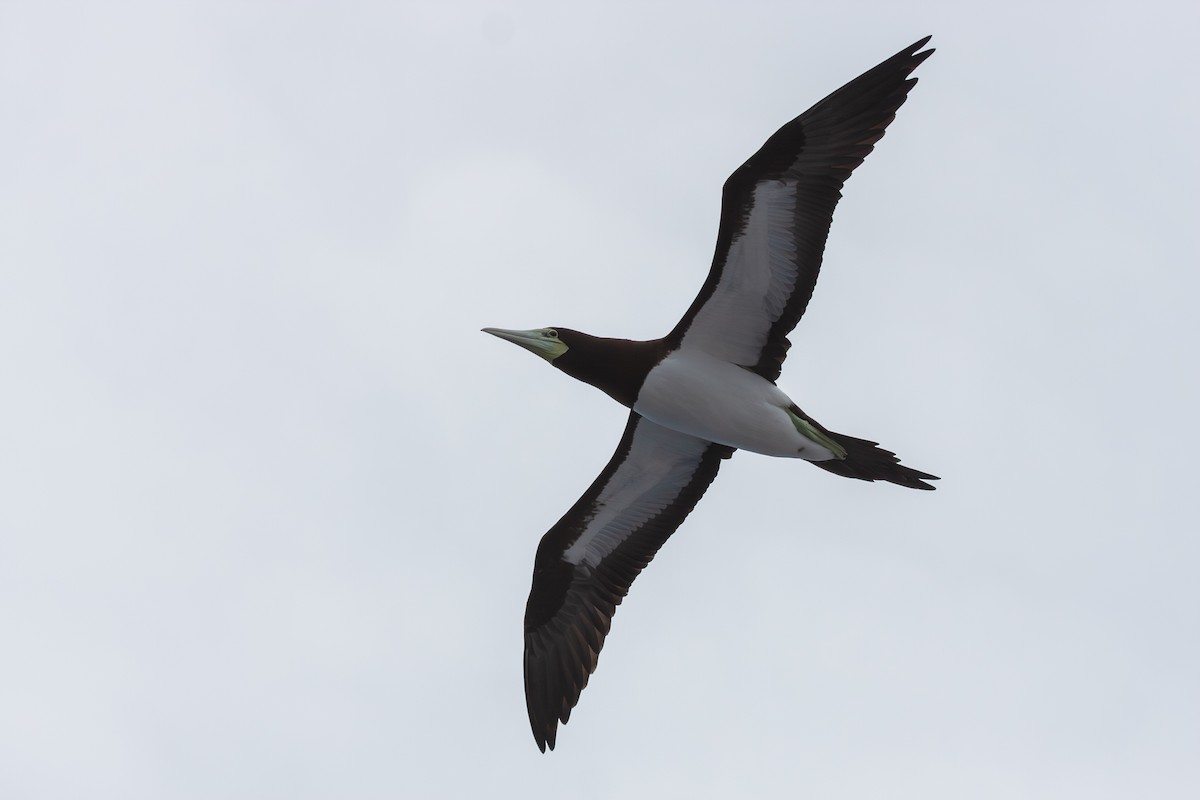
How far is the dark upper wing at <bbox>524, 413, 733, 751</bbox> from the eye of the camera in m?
16.9

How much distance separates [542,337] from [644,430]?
1.78 m

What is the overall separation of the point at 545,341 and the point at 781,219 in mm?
3041

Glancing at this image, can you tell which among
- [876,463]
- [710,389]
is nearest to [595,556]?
[710,389]

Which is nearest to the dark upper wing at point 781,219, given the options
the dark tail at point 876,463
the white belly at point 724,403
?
the white belly at point 724,403

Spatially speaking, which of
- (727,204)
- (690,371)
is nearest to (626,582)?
(690,371)

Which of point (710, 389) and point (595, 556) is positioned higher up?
point (710, 389)

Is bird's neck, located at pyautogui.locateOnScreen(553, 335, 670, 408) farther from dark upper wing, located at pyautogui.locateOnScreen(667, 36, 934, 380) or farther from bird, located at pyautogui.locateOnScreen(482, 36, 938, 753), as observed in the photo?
dark upper wing, located at pyautogui.locateOnScreen(667, 36, 934, 380)

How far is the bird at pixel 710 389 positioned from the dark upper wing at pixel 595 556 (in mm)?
17

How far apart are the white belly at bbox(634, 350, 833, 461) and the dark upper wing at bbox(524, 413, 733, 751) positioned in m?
1.36

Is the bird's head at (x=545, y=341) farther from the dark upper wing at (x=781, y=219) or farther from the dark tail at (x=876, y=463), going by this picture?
the dark tail at (x=876, y=463)

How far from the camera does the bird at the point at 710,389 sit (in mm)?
14555

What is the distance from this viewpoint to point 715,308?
1542 cm

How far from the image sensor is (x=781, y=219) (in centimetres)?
1480

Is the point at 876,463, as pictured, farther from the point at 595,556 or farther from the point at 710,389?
the point at 595,556
